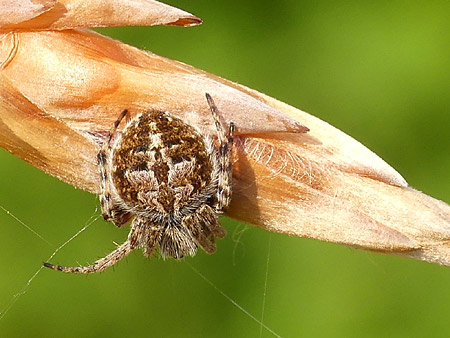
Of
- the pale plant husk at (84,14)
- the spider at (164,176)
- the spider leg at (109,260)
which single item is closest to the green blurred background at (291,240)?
the spider leg at (109,260)

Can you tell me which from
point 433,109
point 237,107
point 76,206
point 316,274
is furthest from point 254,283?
point 237,107

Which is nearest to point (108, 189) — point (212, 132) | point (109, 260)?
point (212, 132)

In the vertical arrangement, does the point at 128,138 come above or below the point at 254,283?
above

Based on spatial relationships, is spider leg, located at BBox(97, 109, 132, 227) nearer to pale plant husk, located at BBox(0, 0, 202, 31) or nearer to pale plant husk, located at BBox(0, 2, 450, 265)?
pale plant husk, located at BBox(0, 2, 450, 265)

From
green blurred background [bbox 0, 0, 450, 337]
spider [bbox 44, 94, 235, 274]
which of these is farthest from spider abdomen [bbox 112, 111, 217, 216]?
green blurred background [bbox 0, 0, 450, 337]

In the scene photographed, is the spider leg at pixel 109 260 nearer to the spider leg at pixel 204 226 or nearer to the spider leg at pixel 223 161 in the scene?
the spider leg at pixel 204 226

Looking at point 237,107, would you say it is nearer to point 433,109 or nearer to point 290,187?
point 290,187

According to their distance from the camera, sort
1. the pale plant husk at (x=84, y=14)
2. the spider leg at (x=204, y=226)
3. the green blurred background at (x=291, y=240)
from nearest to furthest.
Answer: the pale plant husk at (x=84, y=14) → the spider leg at (x=204, y=226) → the green blurred background at (x=291, y=240)
